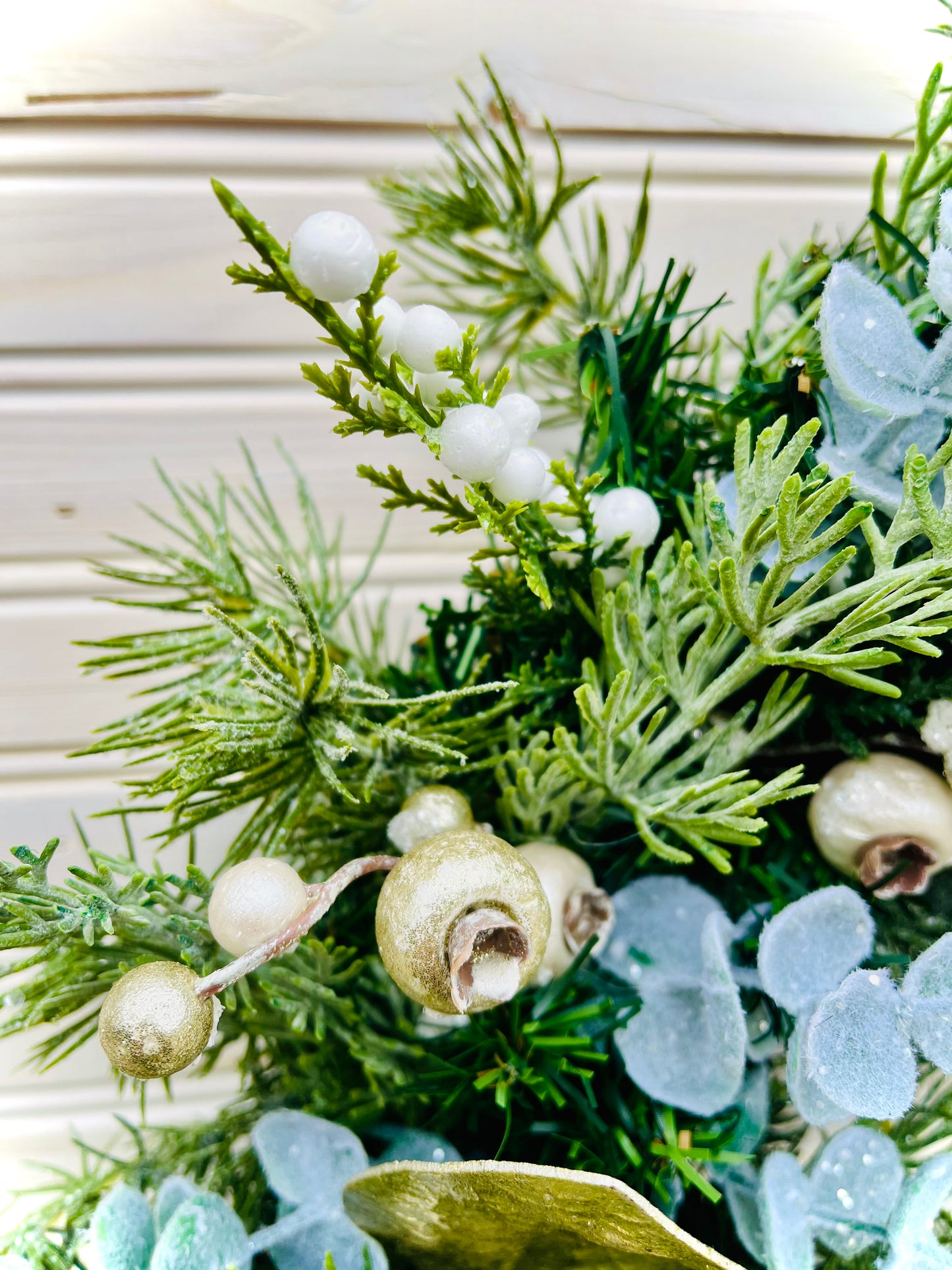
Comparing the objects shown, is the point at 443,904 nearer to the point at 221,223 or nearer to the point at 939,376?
the point at 939,376

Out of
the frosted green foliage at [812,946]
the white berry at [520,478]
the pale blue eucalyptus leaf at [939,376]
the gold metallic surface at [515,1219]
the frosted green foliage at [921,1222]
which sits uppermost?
the pale blue eucalyptus leaf at [939,376]

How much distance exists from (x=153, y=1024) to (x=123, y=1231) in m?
0.19

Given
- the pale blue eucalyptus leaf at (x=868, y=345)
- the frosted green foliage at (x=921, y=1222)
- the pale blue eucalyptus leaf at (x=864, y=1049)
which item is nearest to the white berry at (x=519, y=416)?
the pale blue eucalyptus leaf at (x=868, y=345)

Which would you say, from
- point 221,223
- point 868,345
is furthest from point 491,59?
point 868,345

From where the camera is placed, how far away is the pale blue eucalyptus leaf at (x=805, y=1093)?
31cm

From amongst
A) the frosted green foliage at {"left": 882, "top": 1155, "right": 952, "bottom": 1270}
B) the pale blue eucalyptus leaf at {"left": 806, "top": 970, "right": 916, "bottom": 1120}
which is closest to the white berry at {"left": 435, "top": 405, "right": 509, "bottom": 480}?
the pale blue eucalyptus leaf at {"left": 806, "top": 970, "right": 916, "bottom": 1120}

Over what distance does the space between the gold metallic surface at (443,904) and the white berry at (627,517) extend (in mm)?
128

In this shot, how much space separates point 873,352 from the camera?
294 mm

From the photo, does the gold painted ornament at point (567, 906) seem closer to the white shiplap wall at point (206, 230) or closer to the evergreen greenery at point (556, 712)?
the evergreen greenery at point (556, 712)

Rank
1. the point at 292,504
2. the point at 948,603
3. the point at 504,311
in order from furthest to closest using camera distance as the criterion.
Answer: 1. the point at 292,504
2. the point at 504,311
3. the point at 948,603

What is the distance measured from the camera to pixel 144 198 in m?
0.51

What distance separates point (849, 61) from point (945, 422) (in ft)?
1.19

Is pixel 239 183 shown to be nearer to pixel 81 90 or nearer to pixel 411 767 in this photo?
pixel 81 90

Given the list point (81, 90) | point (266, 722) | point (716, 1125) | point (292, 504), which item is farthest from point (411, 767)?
point (81, 90)
